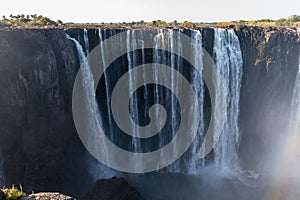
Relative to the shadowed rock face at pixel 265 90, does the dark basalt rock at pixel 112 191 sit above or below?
below

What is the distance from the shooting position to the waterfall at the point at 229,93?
23.2 metres

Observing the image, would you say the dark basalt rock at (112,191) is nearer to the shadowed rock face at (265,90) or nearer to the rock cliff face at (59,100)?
the rock cliff face at (59,100)

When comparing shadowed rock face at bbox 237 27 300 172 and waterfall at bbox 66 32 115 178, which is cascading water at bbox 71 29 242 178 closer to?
waterfall at bbox 66 32 115 178

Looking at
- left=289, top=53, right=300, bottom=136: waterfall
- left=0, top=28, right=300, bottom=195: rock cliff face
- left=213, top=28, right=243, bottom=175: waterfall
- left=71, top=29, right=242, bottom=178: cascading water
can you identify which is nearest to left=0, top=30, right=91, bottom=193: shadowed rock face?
left=0, top=28, right=300, bottom=195: rock cliff face

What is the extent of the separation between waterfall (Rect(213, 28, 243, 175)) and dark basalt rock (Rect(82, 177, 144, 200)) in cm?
875

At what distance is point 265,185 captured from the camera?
2178 cm

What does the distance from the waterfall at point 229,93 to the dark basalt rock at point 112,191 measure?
28.7 ft

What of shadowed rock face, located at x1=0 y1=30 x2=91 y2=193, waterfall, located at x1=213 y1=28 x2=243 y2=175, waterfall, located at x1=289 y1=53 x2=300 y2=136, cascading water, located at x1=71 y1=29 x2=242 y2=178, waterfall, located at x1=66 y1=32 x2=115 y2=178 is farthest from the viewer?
waterfall, located at x1=289 y1=53 x2=300 y2=136

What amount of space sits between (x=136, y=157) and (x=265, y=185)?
9416 millimetres

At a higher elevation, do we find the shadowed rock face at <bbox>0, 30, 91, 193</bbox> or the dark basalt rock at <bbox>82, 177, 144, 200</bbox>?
the shadowed rock face at <bbox>0, 30, 91, 193</bbox>

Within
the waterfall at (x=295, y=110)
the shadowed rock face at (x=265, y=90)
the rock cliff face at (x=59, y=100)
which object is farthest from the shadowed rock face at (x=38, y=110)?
the waterfall at (x=295, y=110)

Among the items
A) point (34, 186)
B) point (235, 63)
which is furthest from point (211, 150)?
point (34, 186)

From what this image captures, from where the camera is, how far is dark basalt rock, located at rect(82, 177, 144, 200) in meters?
18.2

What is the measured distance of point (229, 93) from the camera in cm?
2436
